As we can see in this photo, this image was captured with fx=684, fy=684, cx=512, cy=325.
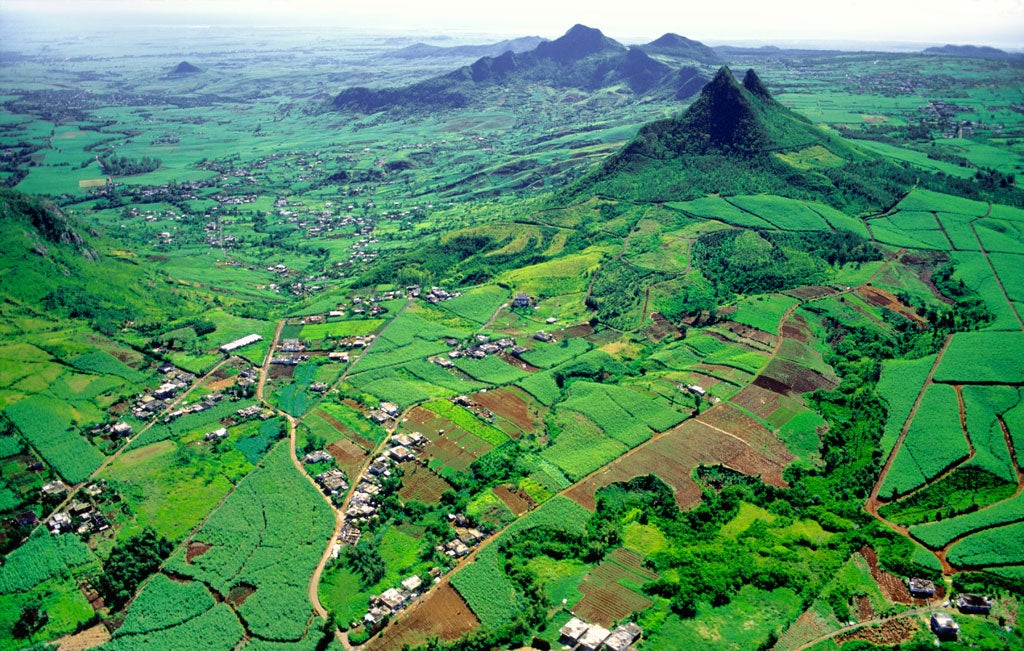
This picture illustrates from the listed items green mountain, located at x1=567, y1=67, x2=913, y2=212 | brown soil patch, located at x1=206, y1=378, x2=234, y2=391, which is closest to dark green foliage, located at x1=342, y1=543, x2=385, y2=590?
brown soil patch, located at x1=206, y1=378, x2=234, y2=391

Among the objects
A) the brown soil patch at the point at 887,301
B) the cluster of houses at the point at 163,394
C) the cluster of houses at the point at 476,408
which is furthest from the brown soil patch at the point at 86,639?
the brown soil patch at the point at 887,301

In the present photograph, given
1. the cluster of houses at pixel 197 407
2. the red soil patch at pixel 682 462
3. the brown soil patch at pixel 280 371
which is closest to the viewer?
the red soil patch at pixel 682 462

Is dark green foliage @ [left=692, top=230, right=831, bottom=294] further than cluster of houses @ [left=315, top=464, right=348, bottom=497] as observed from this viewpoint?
Yes

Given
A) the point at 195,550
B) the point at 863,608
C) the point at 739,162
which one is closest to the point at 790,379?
the point at 863,608

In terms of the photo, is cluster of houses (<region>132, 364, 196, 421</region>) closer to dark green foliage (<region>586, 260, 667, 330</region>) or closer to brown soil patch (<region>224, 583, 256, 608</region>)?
brown soil patch (<region>224, 583, 256, 608</region>)

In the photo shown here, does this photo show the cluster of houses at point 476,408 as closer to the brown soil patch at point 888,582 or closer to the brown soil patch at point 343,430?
the brown soil patch at point 343,430

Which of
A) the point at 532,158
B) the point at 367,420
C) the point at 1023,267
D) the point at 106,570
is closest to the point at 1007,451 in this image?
the point at 1023,267

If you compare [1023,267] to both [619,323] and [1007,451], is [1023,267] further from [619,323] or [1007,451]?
[619,323]
